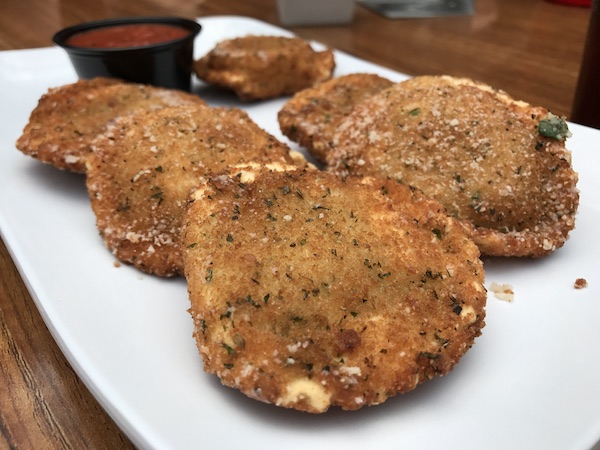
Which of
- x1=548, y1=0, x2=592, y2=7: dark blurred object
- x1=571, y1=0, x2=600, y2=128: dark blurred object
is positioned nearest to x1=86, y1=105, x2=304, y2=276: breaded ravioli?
x1=571, y1=0, x2=600, y2=128: dark blurred object

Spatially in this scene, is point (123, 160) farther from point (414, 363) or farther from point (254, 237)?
point (414, 363)

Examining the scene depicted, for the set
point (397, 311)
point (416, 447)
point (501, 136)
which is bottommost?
point (416, 447)

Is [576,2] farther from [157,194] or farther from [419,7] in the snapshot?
[157,194]

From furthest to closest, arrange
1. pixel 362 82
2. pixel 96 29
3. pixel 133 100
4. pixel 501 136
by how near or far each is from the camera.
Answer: pixel 96 29 < pixel 362 82 < pixel 133 100 < pixel 501 136

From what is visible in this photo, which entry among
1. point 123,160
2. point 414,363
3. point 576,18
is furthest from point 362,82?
point 576,18

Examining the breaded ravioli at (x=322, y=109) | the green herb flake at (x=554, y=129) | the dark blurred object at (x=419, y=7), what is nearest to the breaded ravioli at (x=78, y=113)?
the breaded ravioli at (x=322, y=109)

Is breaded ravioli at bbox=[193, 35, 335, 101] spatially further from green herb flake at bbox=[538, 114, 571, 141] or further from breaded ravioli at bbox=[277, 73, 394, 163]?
green herb flake at bbox=[538, 114, 571, 141]

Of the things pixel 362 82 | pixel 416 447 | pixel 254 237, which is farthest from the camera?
pixel 362 82
